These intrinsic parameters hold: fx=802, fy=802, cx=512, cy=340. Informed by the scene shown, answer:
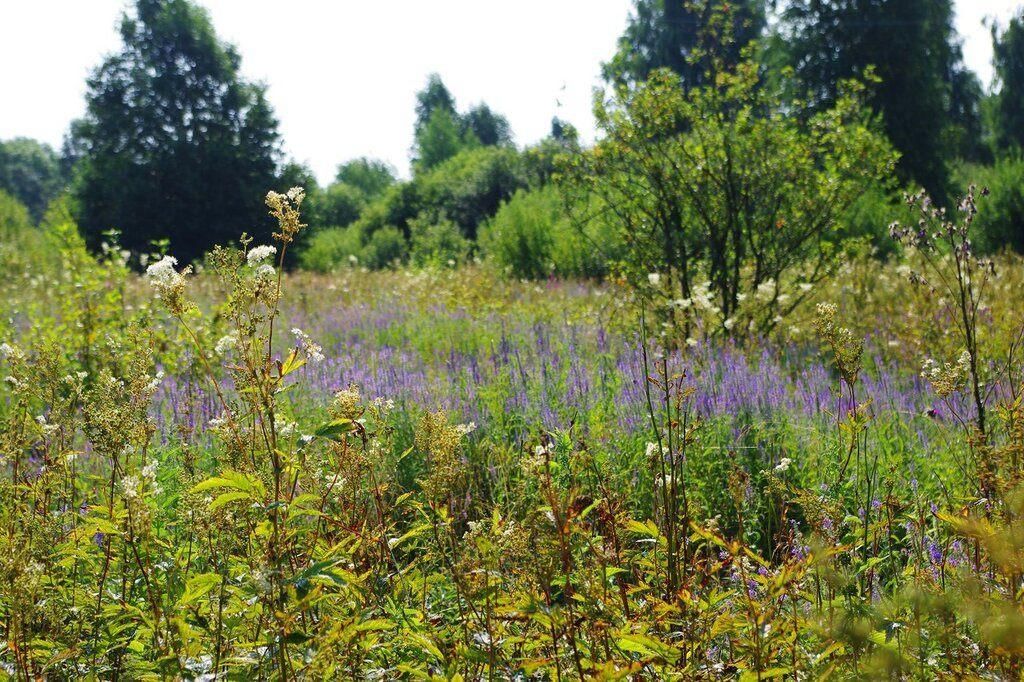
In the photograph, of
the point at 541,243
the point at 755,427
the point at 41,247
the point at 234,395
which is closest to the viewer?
the point at 755,427

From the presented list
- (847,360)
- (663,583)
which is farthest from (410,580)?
(847,360)

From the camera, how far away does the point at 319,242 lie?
1129 inches

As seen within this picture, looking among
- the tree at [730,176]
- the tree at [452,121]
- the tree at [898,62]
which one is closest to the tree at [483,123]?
the tree at [452,121]

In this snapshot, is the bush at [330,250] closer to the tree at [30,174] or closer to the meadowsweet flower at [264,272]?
the meadowsweet flower at [264,272]

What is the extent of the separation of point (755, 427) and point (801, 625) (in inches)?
101

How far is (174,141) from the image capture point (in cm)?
2852

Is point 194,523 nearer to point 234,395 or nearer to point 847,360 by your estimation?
point 847,360

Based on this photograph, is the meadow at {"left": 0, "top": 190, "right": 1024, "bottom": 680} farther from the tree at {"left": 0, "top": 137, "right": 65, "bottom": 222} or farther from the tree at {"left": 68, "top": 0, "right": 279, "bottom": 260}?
the tree at {"left": 0, "top": 137, "right": 65, "bottom": 222}

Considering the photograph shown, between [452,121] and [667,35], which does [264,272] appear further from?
[452,121]

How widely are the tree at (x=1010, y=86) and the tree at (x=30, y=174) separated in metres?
80.2

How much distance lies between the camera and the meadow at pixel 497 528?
1566mm

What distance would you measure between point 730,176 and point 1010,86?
138 feet

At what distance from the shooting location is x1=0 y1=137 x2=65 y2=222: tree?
8282cm

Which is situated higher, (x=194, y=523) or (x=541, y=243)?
(x=541, y=243)
